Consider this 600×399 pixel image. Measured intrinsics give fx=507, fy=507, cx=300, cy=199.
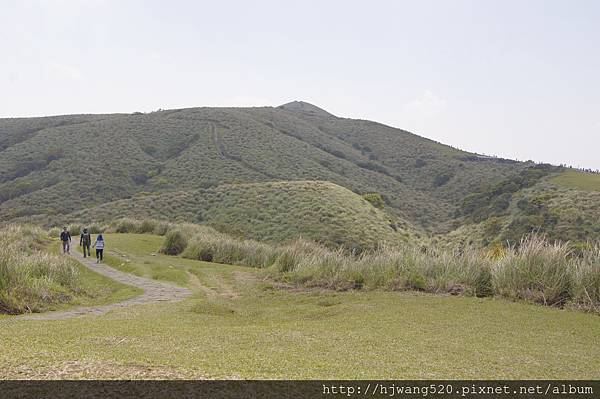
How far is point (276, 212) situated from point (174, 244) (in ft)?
57.5

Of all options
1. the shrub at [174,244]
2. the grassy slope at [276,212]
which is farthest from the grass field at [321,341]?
the grassy slope at [276,212]

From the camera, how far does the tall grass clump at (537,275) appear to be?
991cm

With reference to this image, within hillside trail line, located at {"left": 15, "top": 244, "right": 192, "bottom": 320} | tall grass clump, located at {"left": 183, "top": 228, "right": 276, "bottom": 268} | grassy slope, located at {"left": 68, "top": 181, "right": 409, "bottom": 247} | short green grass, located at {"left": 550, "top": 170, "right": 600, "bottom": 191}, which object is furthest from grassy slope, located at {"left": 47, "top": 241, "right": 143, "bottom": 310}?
short green grass, located at {"left": 550, "top": 170, "right": 600, "bottom": 191}

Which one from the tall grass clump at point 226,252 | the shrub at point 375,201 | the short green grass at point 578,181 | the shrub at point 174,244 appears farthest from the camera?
the shrub at point 375,201

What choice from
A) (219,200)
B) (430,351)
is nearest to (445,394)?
(430,351)

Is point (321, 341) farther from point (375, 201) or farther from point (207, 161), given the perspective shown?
point (207, 161)

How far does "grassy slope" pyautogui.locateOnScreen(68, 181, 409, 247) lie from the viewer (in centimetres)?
3788

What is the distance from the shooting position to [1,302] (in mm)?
10227

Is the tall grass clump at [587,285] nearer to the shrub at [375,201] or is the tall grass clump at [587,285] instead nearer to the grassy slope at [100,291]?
the grassy slope at [100,291]

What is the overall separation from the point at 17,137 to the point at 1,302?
232 feet

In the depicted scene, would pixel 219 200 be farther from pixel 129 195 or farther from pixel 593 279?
pixel 593 279

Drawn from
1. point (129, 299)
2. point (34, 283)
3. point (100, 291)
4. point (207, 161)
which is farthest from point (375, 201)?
point (34, 283)

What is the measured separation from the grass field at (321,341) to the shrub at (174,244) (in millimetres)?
14616

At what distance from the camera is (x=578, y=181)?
4944cm
